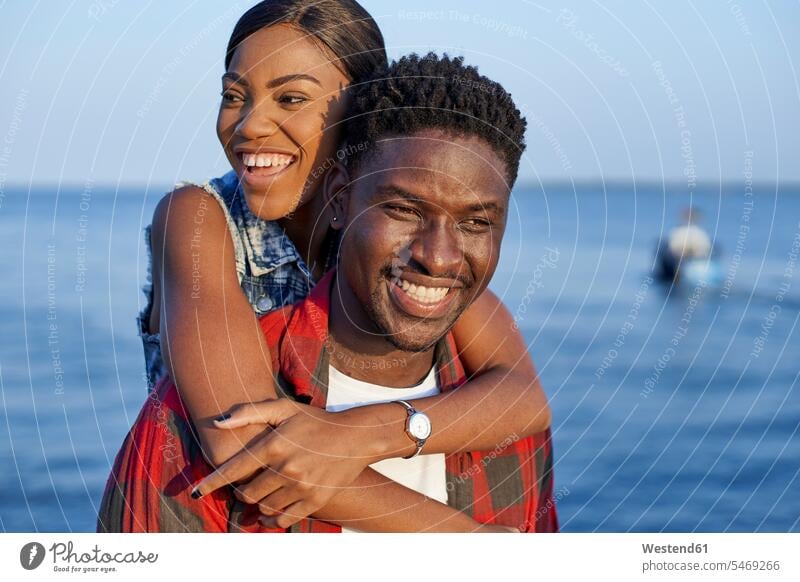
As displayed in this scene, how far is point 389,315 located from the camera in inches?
131

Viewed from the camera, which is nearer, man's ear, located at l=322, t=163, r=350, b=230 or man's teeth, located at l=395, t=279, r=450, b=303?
man's teeth, located at l=395, t=279, r=450, b=303

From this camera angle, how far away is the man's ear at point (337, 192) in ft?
11.1

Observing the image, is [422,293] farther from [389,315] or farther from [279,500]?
[279,500]

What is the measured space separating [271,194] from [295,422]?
73 cm

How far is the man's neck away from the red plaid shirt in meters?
0.04

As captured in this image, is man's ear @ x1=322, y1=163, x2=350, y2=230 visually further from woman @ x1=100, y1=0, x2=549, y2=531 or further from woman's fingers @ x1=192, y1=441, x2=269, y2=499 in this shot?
woman's fingers @ x1=192, y1=441, x2=269, y2=499

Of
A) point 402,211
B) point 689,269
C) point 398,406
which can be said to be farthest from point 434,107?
point 689,269

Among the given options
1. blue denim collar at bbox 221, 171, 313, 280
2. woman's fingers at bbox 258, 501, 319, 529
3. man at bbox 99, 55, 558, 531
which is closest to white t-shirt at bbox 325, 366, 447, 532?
man at bbox 99, 55, 558, 531

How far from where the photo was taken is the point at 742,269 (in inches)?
1004

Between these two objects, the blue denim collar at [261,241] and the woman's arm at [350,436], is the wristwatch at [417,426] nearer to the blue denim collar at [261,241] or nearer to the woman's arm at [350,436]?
the woman's arm at [350,436]

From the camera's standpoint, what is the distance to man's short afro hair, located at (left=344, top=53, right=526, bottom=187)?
126 inches
